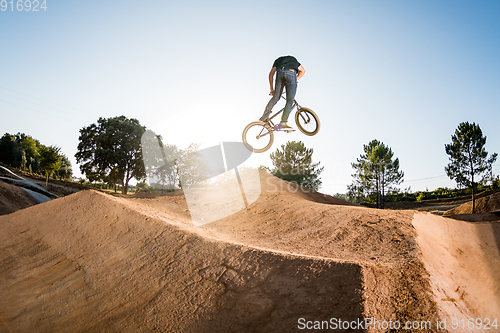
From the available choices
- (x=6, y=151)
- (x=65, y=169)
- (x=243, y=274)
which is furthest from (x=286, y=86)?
(x=65, y=169)

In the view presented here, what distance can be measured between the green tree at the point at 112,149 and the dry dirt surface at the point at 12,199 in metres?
12.3

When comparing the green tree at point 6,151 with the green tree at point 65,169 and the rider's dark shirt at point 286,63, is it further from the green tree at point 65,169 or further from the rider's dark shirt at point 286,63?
the rider's dark shirt at point 286,63

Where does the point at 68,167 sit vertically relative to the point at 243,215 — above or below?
above

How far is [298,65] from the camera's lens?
8.30m

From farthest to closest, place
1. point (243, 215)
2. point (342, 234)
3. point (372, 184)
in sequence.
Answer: point (372, 184) → point (243, 215) → point (342, 234)

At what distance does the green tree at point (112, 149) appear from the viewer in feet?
99.8

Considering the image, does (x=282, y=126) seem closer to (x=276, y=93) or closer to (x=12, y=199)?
(x=276, y=93)

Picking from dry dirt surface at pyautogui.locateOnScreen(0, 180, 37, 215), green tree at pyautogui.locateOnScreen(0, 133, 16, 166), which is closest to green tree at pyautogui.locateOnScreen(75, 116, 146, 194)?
dry dirt surface at pyautogui.locateOnScreen(0, 180, 37, 215)

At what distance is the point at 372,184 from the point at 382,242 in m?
32.5

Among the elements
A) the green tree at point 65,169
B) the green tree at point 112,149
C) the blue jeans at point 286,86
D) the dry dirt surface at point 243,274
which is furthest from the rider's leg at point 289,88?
the green tree at point 65,169

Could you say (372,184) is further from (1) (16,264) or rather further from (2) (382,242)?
(1) (16,264)

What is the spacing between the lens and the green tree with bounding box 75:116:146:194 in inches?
1198

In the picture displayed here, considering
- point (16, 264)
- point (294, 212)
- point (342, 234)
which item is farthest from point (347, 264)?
point (16, 264)

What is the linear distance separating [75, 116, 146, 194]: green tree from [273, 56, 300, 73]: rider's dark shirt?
2721 centimetres
